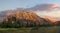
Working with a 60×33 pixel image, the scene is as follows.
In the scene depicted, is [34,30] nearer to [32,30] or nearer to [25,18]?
[32,30]

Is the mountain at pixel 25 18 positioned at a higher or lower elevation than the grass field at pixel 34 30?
higher

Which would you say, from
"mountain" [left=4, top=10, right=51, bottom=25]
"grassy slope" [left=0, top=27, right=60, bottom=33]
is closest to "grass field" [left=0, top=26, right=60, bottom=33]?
"grassy slope" [left=0, top=27, right=60, bottom=33]

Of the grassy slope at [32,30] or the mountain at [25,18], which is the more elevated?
the mountain at [25,18]

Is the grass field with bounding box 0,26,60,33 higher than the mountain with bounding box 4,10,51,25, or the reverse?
the mountain with bounding box 4,10,51,25

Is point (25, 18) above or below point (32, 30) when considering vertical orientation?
above

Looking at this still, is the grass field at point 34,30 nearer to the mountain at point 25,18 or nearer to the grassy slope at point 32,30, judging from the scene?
the grassy slope at point 32,30

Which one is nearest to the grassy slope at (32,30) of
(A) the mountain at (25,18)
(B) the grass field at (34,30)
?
(B) the grass field at (34,30)

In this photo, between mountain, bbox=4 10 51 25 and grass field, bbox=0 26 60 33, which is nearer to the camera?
grass field, bbox=0 26 60 33

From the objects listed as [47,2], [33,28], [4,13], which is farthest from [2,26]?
[47,2]

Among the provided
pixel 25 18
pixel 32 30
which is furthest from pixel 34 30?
pixel 25 18

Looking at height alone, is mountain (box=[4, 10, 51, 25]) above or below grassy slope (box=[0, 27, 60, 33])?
above

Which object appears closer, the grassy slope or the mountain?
the grassy slope

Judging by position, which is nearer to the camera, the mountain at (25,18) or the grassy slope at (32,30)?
the grassy slope at (32,30)

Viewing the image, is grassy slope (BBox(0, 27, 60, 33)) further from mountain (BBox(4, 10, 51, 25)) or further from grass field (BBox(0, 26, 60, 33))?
mountain (BBox(4, 10, 51, 25))
